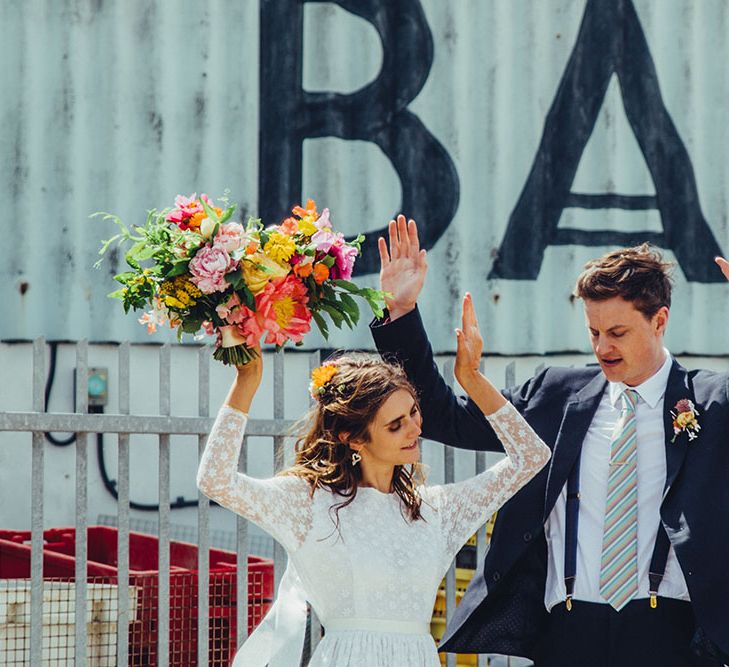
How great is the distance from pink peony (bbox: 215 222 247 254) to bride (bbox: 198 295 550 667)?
0.31 m

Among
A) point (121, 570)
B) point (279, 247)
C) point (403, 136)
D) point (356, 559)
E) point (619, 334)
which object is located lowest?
point (121, 570)

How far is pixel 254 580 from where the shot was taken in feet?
17.7

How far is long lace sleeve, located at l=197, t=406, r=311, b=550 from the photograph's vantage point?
11.3ft

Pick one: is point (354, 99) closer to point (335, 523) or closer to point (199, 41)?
point (199, 41)

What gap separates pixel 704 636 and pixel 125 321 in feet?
14.0

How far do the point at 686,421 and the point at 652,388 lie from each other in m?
0.17

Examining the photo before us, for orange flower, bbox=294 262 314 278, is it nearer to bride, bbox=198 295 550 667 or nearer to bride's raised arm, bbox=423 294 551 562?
bride, bbox=198 295 550 667

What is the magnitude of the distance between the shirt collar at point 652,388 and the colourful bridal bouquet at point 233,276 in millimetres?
847

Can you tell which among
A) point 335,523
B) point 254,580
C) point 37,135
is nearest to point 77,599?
point 254,580

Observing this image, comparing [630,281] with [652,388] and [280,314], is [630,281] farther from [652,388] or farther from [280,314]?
[280,314]

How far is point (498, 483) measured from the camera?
3.83 metres

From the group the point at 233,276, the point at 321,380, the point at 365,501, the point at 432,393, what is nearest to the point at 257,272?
the point at 233,276

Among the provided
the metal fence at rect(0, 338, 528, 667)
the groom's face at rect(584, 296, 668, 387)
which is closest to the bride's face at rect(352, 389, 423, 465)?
the groom's face at rect(584, 296, 668, 387)

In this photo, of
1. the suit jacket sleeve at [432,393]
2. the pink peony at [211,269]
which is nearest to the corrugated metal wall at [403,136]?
the suit jacket sleeve at [432,393]
